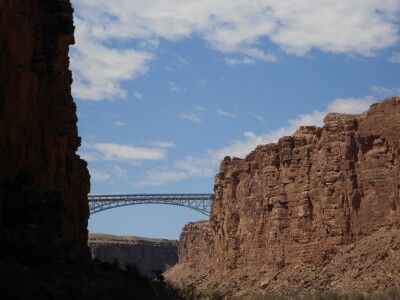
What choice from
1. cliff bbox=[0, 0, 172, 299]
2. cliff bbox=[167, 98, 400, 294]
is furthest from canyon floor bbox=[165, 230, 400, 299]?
cliff bbox=[0, 0, 172, 299]

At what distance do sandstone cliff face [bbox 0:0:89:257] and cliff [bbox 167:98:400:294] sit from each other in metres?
25.6

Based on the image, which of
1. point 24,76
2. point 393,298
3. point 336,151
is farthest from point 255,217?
point 24,76

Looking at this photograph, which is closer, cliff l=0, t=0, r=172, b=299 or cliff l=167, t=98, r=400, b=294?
cliff l=0, t=0, r=172, b=299

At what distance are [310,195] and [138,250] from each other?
8073 centimetres

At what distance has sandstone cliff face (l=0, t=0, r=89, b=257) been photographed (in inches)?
991

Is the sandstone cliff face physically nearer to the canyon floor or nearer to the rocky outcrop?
the canyon floor

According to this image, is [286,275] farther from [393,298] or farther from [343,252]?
[393,298]

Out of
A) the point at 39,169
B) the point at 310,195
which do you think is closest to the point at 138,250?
the point at 310,195

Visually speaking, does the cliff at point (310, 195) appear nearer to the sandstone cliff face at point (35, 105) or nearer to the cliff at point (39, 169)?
the sandstone cliff face at point (35, 105)

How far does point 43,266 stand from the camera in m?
22.2

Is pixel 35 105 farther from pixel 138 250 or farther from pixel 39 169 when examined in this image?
pixel 138 250

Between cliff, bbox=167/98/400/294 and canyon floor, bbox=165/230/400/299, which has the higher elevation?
cliff, bbox=167/98/400/294

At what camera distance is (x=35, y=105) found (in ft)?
94.9

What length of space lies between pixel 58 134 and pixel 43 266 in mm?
9455
